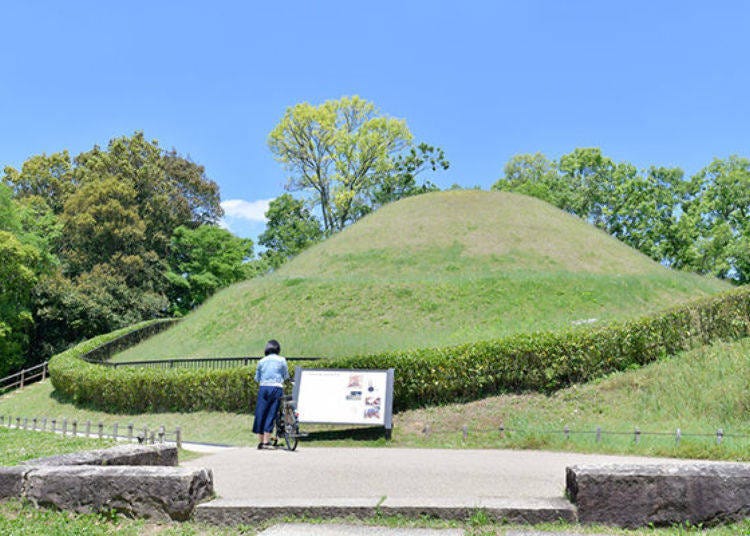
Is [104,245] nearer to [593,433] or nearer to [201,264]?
[201,264]

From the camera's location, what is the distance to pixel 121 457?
718 cm

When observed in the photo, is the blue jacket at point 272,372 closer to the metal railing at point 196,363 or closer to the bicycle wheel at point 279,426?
the bicycle wheel at point 279,426

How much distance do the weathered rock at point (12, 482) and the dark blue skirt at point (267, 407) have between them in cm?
585

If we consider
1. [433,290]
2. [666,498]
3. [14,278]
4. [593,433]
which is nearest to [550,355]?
[593,433]

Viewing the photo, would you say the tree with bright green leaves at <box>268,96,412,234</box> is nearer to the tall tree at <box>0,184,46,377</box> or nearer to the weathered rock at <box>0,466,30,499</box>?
the tall tree at <box>0,184,46,377</box>

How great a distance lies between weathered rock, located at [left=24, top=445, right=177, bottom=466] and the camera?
6.75 meters

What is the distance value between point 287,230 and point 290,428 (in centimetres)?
4771

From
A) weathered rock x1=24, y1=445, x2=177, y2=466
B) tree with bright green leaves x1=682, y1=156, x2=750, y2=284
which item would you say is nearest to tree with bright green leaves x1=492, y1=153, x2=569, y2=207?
tree with bright green leaves x1=682, y1=156, x2=750, y2=284

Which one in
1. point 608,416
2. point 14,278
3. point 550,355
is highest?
point 14,278

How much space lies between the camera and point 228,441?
16000 millimetres

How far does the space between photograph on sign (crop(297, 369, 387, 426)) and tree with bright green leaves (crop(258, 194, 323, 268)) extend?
138 feet

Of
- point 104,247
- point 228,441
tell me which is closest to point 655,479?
point 228,441

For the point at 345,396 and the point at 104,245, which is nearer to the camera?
the point at 345,396

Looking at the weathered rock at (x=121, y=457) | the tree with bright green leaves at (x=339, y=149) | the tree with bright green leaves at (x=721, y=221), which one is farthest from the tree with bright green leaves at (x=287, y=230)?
the weathered rock at (x=121, y=457)
